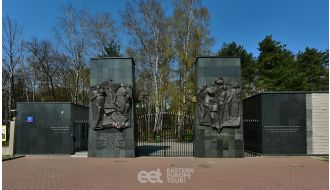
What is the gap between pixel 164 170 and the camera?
14.9 metres

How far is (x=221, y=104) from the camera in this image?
20344 millimetres

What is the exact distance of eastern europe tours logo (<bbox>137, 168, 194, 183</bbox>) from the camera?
12073mm

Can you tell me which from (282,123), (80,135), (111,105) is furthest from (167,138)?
(282,123)

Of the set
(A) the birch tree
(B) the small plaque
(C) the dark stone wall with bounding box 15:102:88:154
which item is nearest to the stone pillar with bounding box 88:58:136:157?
(C) the dark stone wall with bounding box 15:102:88:154

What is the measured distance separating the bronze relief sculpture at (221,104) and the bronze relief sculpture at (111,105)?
402 cm

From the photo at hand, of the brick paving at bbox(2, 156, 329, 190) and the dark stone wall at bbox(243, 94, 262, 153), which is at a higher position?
the dark stone wall at bbox(243, 94, 262, 153)

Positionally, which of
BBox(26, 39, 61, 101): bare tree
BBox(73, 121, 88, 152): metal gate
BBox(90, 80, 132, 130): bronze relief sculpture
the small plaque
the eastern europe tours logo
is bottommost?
the eastern europe tours logo

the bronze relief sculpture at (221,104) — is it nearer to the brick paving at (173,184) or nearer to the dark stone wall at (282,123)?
the dark stone wall at (282,123)

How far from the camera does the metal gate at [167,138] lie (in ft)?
76.3

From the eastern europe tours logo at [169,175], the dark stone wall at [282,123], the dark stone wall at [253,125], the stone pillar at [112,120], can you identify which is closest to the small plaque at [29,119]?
the stone pillar at [112,120]

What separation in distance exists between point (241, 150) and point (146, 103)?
72.8 feet

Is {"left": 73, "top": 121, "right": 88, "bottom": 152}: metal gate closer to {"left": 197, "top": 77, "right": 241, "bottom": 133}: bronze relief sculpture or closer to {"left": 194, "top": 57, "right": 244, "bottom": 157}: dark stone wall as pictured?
{"left": 194, "top": 57, "right": 244, "bottom": 157}: dark stone wall

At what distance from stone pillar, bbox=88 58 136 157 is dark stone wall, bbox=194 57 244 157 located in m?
3.59

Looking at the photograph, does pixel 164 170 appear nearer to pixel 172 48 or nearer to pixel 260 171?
pixel 260 171
